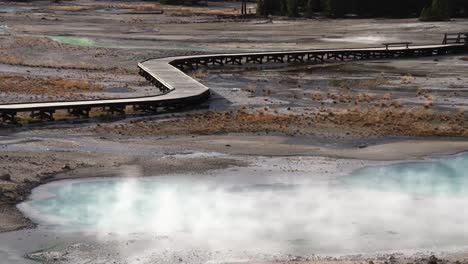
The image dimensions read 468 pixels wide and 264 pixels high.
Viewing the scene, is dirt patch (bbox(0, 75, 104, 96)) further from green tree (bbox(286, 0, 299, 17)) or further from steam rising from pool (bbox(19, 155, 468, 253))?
green tree (bbox(286, 0, 299, 17))

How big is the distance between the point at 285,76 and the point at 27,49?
863 inches

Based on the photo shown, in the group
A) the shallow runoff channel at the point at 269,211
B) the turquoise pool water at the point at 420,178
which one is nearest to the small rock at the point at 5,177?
the shallow runoff channel at the point at 269,211

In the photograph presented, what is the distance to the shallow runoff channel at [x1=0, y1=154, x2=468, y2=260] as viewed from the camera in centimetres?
1439

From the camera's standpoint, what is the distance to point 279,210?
1620cm

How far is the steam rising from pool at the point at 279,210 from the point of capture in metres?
14.6

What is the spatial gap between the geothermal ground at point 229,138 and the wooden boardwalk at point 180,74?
56 cm

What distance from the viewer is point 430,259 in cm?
1333

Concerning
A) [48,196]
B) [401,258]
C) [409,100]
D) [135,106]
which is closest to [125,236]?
[48,196]

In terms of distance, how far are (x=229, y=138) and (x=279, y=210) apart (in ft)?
25.5

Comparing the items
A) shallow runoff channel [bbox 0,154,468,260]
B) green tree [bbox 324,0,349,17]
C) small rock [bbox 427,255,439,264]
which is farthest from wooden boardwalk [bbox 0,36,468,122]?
green tree [bbox 324,0,349,17]

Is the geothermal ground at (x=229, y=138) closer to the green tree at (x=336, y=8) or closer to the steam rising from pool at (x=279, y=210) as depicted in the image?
the steam rising from pool at (x=279, y=210)

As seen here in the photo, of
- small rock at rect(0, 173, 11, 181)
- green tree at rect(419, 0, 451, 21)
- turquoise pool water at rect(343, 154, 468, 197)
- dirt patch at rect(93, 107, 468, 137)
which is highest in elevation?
small rock at rect(0, 173, 11, 181)

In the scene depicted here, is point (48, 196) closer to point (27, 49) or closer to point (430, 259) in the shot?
point (430, 259)

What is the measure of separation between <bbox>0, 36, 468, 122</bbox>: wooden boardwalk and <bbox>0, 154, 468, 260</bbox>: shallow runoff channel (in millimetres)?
8467
